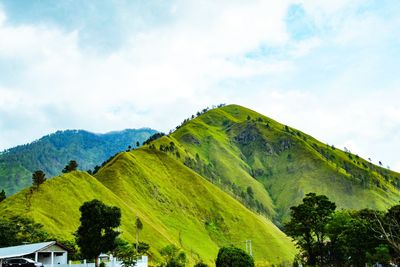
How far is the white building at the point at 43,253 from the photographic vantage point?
67500 millimetres

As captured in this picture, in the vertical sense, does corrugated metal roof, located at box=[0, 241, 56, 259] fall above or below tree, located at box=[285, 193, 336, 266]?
below

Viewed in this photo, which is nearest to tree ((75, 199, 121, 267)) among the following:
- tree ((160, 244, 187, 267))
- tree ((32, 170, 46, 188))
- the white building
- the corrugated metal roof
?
the white building

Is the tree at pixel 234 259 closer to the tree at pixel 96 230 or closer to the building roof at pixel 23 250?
the tree at pixel 96 230

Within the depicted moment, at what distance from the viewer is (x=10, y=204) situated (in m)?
124

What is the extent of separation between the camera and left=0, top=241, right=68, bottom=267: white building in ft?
221

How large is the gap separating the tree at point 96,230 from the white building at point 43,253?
341cm

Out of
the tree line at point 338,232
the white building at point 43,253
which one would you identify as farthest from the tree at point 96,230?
the tree line at point 338,232

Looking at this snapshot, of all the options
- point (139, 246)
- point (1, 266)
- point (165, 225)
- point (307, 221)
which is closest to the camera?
point (1, 266)

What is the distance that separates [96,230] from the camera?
70.8m

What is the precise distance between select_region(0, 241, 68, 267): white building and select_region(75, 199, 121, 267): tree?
341 cm

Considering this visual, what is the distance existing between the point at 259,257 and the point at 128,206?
6021 centimetres

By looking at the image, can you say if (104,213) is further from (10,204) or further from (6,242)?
(10,204)

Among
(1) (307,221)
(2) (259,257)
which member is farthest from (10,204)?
(2) (259,257)

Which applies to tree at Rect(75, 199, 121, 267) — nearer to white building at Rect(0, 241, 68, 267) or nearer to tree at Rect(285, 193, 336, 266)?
white building at Rect(0, 241, 68, 267)
